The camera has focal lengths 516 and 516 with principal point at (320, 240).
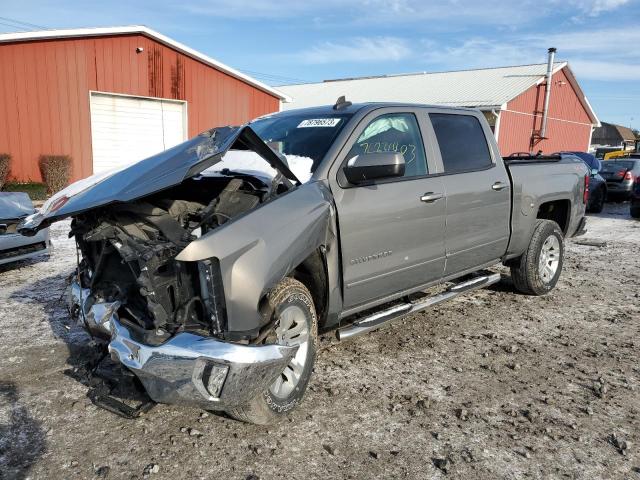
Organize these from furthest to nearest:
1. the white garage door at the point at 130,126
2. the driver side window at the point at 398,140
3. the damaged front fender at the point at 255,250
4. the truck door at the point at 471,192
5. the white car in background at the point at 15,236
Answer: the white garage door at the point at 130,126, the white car in background at the point at 15,236, the truck door at the point at 471,192, the driver side window at the point at 398,140, the damaged front fender at the point at 255,250

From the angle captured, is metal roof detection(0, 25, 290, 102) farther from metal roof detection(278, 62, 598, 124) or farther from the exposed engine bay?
the exposed engine bay

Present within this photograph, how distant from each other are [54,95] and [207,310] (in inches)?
544

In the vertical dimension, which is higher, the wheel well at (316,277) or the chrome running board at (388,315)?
the wheel well at (316,277)

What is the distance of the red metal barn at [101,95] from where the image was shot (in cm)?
1372

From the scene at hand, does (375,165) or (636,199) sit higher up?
(375,165)

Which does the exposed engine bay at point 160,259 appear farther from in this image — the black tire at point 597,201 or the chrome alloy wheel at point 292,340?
the black tire at point 597,201

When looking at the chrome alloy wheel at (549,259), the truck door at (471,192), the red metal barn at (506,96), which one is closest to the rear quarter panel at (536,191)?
the truck door at (471,192)

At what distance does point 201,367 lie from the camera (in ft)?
8.32

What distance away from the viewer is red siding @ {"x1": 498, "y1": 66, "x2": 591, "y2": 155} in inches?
1076

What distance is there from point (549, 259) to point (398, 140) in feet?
9.65

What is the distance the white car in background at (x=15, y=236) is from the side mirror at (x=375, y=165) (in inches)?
170

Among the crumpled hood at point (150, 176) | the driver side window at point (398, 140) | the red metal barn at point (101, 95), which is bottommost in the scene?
the crumpled hood at point (150, 176)

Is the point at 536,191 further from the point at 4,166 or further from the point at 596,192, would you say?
the point at 4,166

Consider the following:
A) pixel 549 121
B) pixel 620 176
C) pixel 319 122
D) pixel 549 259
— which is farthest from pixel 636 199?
pixel 549 121
